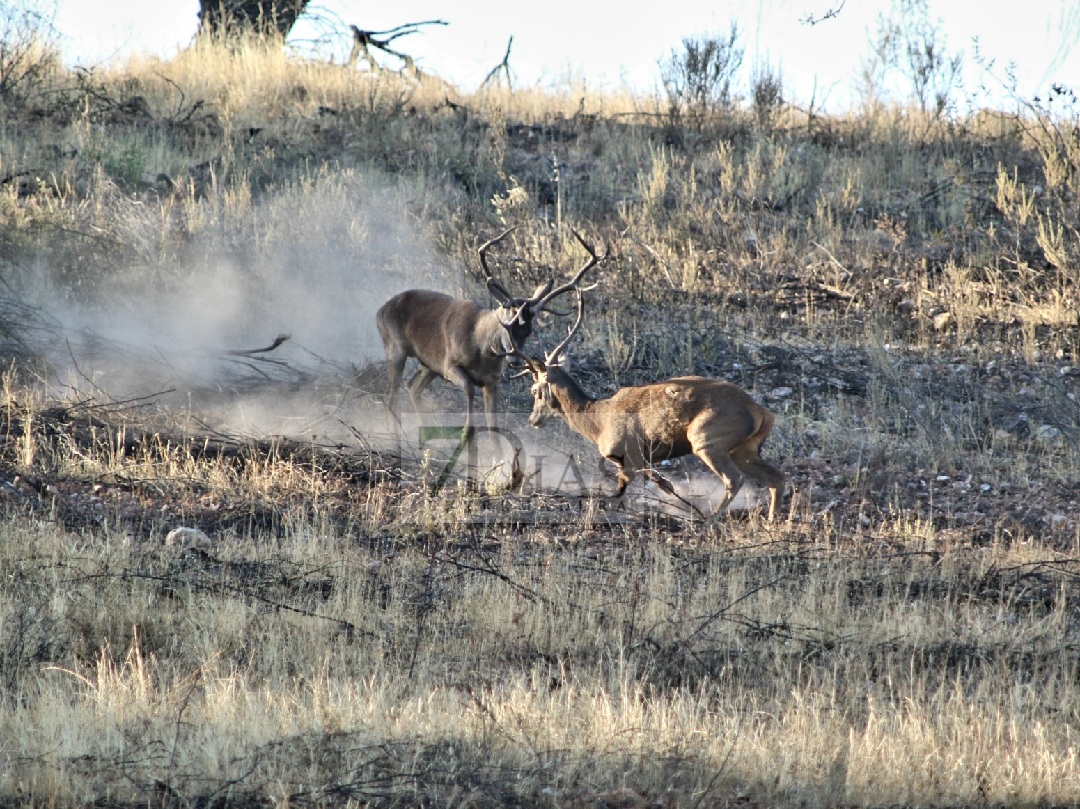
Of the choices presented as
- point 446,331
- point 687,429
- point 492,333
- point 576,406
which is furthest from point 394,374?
point 687,429

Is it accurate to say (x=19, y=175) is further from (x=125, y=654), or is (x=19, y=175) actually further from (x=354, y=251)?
(x=125, y=654)

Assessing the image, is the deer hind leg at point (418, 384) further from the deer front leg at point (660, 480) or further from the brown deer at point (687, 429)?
the deer front leg at point (660, 480)

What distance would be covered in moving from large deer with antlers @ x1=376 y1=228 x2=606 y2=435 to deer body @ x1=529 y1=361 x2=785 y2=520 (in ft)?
3.53

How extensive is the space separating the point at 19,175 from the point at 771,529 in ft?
34.4

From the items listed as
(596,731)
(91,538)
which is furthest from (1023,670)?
(91,538)

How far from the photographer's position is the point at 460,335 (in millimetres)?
10852

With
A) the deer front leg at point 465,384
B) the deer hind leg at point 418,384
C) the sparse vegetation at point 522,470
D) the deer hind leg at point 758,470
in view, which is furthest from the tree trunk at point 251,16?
the deer hind leg at point 758,470

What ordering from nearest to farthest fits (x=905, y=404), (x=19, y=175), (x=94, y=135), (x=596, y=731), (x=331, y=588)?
(x=596, y=731) → (x=331, y=588) → (x=905, y=404) → (x=19, y=175) → (x=94, y=135)

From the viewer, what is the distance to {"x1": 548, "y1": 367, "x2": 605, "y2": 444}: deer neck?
389 inches

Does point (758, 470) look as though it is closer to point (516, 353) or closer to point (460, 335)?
point (516, 353)

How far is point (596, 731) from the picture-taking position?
535 cm

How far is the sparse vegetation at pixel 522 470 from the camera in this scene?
5254mm

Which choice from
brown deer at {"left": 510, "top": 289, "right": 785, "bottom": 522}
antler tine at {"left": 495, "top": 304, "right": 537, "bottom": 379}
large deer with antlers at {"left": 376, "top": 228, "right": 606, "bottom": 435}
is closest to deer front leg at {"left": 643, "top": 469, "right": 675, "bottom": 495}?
brown deer at {"left": 510, "top": 289, "right": 785, "bottom": 522}

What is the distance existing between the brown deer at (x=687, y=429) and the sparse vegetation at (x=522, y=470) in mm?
314
